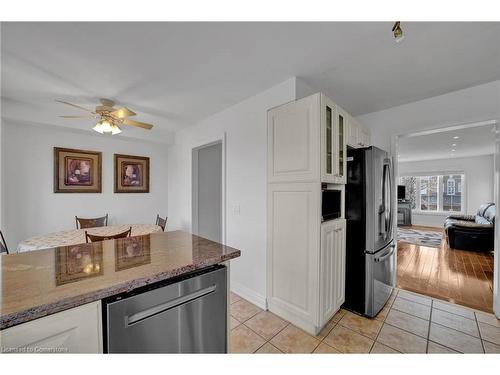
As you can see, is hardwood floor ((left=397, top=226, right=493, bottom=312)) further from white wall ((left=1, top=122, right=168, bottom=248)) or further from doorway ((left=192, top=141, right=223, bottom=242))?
white wall ((left=1, top=122, right=168, bottom=248))

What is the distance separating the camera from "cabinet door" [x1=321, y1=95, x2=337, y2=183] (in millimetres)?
1783

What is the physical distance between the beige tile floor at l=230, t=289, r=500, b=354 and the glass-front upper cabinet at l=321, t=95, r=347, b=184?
135cm

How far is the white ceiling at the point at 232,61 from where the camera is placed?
149 cm

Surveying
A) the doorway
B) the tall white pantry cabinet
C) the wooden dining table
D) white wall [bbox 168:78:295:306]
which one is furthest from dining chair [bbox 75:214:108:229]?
the tall white pantry cabinet

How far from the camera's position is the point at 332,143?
1.92m

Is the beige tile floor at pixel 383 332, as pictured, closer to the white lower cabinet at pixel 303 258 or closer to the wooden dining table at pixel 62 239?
the white lower cabinet at pixel 303 258

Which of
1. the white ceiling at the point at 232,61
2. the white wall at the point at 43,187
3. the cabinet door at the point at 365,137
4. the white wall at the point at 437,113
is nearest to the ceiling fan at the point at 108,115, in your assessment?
the white ceiling at the point at 232,61

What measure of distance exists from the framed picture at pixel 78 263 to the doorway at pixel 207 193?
242 cm

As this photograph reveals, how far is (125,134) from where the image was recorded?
374 centimetres

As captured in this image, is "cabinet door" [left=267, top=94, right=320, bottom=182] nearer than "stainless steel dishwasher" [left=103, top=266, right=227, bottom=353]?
No
